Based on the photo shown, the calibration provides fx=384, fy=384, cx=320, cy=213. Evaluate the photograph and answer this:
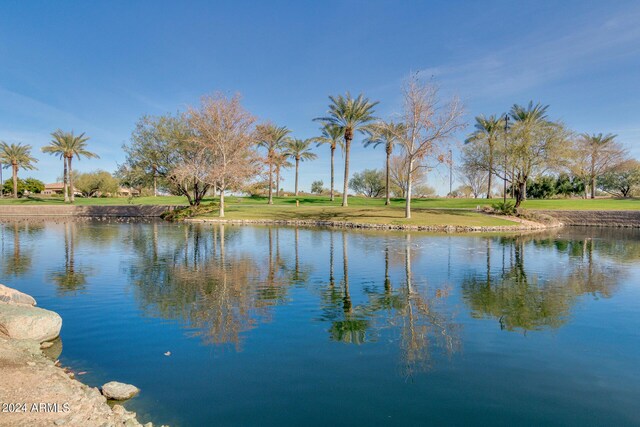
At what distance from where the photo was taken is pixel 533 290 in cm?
1286

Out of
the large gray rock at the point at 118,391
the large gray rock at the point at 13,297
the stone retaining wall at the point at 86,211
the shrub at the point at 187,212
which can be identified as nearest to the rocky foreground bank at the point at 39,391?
the large gray rock at the point at 118,391

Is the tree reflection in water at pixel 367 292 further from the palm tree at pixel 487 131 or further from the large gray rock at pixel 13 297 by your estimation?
the palm tree at pixel 487 131

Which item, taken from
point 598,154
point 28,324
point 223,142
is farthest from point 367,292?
point 598,154

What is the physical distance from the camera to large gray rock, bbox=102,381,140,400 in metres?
5.75

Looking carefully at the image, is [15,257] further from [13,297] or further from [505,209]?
[505,209]

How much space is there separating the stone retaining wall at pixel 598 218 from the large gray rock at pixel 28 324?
2095 inches

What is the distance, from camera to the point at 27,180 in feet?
344

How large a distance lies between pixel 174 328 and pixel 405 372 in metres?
5.36

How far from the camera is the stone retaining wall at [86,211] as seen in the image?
58125 millimetres

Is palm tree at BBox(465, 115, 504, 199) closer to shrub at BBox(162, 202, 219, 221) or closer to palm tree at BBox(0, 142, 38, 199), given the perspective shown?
shrub at BBox(162, 202, 219, 221)

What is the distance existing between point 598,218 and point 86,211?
2813 inches

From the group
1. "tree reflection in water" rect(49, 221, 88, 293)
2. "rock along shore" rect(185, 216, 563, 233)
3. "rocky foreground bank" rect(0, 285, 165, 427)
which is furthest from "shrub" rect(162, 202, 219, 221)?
"rocky foreground bank" rect(0, 285, 165, 427)

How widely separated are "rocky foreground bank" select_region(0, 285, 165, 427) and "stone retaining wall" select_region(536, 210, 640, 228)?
53707mm

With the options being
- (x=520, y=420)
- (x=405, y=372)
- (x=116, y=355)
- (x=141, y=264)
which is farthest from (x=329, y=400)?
(x=141, y=264)
